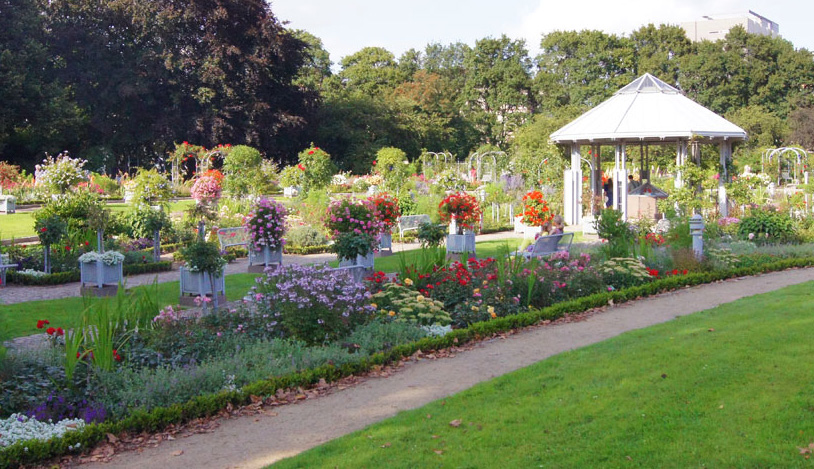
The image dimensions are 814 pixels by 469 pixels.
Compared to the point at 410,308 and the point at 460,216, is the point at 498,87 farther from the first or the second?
the point at 410,308

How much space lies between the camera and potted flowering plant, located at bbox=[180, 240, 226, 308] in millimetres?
8508

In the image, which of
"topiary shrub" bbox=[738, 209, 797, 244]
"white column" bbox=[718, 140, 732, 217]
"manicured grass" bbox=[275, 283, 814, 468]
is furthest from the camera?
"white column" bbox=[718, 140, 732, 217]

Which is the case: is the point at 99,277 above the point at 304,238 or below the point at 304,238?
below

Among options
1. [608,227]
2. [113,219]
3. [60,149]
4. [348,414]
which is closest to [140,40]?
[60,149]

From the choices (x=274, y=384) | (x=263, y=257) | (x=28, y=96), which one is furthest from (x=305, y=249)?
(x=28, y=96)

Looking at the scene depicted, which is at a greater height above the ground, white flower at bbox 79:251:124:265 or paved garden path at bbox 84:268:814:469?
white flower at bbox 79:251:124:265

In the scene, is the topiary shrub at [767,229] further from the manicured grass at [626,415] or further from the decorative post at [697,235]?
the manicured grass at [626,415]

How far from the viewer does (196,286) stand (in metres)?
9.38

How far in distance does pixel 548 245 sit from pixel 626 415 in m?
6.72

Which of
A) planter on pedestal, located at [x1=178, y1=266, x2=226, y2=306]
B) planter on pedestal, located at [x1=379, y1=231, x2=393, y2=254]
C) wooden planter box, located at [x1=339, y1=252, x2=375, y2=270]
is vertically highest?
planter on pedestal, located at [x1=379, y1=231, x2=393, y2=254]

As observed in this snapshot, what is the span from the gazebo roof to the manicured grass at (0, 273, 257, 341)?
11532 mm

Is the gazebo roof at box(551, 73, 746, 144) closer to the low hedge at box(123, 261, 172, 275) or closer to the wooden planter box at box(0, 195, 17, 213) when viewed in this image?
the low hedge at box(123, 261, 172, 275)

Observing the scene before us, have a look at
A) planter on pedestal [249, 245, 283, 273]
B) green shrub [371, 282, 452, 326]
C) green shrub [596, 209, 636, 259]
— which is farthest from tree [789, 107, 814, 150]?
green shrub [371, 282, 452, 326]

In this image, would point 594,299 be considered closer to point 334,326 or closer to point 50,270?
point 334,326
